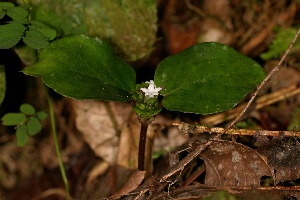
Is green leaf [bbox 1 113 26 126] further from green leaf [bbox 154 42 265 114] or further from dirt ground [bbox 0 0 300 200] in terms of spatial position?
green leaf [bbox 154 42 265 114]

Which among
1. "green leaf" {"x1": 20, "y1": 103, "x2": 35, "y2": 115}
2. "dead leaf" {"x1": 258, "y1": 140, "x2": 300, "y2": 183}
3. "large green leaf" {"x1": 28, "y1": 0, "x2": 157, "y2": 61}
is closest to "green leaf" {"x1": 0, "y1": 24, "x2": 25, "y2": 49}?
"large green leaf" {"x1": 28, "y1": 0, "x2": 157, "y2": 61}

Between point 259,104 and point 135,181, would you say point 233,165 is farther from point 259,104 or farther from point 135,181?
point 259,104

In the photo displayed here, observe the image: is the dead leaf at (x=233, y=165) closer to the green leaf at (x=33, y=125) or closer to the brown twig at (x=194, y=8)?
the green leaf at (x=33, y=125)

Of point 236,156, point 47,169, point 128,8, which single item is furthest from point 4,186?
point 236,156

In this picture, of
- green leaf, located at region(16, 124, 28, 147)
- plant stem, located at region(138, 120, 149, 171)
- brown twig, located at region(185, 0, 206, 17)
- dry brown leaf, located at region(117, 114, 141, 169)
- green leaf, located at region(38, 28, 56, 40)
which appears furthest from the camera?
brown twig, located at region(185, 0, 206, 17)

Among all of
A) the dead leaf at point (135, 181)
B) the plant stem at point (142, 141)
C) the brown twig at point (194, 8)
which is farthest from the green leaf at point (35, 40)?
the brown twig at point (194, 8)

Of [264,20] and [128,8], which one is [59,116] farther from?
[264,20]
